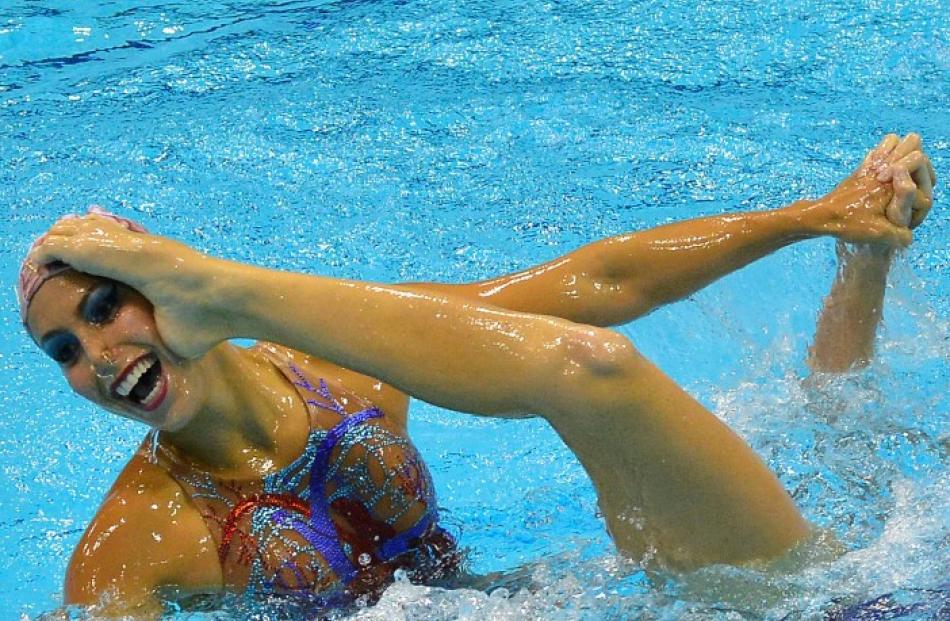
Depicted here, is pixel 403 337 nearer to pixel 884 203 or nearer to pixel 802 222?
pixel 802 222

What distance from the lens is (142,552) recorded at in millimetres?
2139

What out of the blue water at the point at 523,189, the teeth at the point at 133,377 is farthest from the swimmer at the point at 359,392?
the blue water at the point at 523,189

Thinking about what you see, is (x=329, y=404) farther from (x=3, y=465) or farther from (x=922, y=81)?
(x=922, y=81)

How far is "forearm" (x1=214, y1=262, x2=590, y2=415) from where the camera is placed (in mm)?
1923

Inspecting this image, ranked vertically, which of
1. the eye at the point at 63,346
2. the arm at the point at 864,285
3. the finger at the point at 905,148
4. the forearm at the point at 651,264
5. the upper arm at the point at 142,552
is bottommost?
the upper arm at the point at 142,552

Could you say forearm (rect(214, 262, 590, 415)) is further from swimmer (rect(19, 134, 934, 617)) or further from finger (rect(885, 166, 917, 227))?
finger (rect(885, 166, 917, 227))

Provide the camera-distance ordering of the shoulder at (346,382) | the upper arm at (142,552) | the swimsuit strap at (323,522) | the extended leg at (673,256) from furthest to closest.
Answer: the extended leg at (673,256)
the shoulder at (346,382)
the swimsuit strap at (323,522)
the upper arm at (142,552)

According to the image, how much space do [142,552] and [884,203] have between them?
1.49 m

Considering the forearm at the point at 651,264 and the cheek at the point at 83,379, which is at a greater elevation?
the forearm at the point at 651,264

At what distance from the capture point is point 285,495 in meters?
2.25

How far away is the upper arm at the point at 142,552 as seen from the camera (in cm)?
212

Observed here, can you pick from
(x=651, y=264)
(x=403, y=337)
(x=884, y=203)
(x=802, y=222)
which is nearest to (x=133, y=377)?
(x=403, y=337)

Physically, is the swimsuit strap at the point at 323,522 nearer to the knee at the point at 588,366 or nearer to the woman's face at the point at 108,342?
the woman's face at the point at 108,342

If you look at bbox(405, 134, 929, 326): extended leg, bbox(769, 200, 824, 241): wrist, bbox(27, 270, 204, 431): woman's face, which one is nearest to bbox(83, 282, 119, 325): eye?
bbox(27, 270, 204, 431): woman's face
